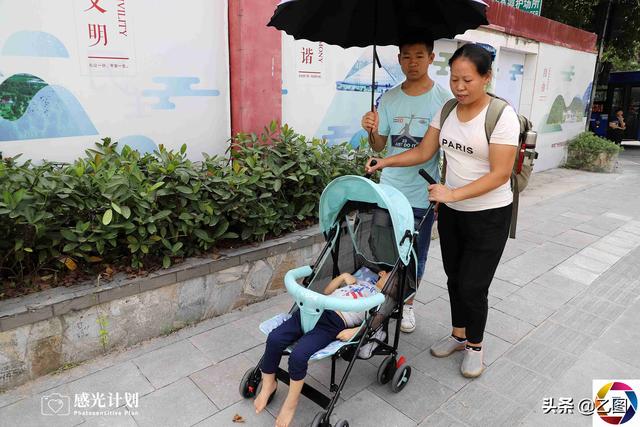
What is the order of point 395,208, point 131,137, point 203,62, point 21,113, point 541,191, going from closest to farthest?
point 395,208 < point 21,113 < point 131,137 < point 203,62 < point 541,191

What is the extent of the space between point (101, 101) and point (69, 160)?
55 centimetres

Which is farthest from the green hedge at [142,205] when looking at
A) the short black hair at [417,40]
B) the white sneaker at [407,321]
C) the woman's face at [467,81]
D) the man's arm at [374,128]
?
the woman's face at [467,81]

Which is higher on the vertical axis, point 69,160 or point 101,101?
point 101,101

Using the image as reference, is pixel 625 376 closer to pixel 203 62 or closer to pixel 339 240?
pixel 339 240

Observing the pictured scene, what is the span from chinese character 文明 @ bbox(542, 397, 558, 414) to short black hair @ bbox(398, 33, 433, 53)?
2214mm

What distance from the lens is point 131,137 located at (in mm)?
4035

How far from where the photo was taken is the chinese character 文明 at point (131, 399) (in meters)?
2.61

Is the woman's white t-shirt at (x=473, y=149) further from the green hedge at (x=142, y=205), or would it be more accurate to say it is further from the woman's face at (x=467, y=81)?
the green hedge at (x=142, y=205)

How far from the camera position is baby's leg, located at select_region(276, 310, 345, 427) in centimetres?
223

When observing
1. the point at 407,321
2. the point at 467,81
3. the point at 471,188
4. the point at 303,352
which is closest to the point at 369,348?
the point at 303,352

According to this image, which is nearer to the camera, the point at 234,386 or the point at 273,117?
the point at 234,386

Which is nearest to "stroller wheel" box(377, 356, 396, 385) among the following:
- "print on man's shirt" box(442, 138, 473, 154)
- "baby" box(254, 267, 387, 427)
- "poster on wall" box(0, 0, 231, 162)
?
"baby" box(254, 267, 387, 427)

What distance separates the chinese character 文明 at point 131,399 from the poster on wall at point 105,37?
2539 millimetres

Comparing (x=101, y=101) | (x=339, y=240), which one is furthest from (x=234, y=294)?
(x=101, y=101)
